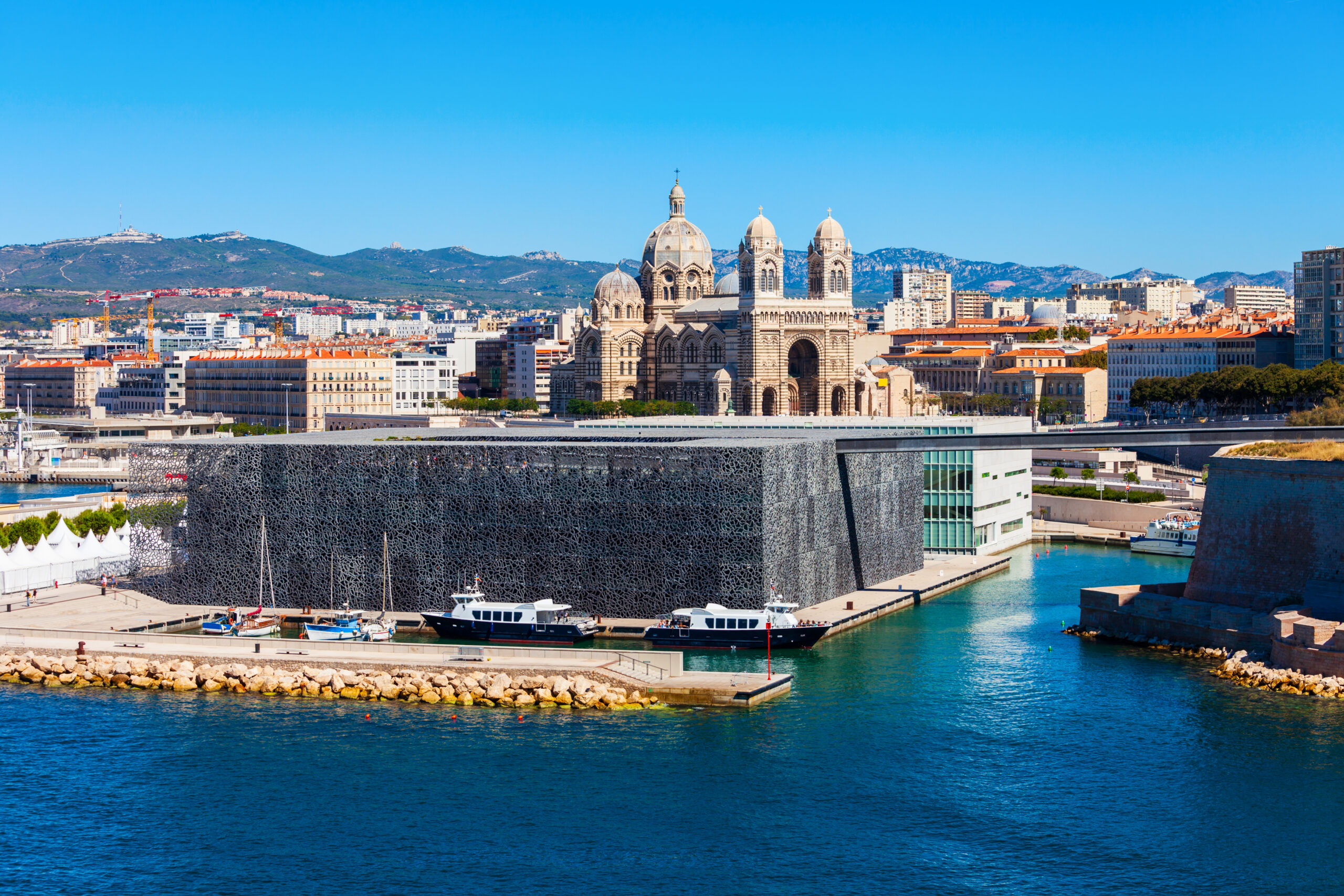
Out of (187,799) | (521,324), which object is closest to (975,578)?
(187,799)

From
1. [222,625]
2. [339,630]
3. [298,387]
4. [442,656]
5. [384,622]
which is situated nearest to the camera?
[442,656]

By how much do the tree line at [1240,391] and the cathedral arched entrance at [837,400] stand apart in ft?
56.1

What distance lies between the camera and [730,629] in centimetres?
3641

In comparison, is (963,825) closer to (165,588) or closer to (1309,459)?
(1309,459)

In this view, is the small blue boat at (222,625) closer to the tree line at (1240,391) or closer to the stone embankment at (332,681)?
the stone embankment at (332,681)

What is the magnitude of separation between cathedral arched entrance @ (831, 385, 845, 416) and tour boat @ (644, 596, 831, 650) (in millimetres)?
59406

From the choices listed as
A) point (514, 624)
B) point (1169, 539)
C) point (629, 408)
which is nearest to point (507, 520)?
point (514, 624)

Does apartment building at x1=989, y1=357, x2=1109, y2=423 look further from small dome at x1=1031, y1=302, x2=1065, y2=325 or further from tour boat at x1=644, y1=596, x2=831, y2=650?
tour boat at x1=644, y1=596, x2=831, y2=650

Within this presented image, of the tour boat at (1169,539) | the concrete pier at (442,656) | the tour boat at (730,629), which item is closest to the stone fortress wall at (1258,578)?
the tour boat at (730,629)

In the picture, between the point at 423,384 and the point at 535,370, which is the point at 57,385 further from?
the point at 535,370

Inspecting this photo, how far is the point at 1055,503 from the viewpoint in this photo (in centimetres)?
6353

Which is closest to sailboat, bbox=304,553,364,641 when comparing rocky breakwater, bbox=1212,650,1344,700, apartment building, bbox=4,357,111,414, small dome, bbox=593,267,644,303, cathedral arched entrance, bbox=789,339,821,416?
rocky breakwater, bbox=1212,650,1344,700

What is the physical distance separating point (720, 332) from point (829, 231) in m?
9.02

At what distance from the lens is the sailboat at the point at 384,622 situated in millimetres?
36562
